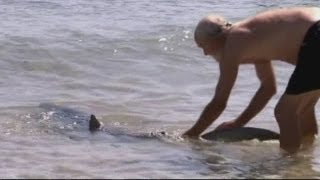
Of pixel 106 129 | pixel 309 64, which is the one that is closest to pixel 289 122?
pixel 309 64

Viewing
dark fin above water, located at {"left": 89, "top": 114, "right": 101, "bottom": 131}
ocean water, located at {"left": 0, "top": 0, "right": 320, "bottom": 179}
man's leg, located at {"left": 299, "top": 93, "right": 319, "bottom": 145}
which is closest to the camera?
ocean water, located at {"left": 0, "top": 0, "right": 320, "bottom": 179}

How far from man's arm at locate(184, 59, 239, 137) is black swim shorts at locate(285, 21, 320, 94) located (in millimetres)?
388

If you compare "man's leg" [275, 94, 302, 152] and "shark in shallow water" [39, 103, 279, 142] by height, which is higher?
"man's leg" [275, 94, 302, 152]

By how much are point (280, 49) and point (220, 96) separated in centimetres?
49

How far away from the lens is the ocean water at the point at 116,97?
457 centimetres

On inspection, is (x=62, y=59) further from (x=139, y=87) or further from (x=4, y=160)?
(x=4, y=160)

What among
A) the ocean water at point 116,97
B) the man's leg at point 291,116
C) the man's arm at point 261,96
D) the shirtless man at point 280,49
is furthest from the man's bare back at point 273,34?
the ocean water at point 116,97

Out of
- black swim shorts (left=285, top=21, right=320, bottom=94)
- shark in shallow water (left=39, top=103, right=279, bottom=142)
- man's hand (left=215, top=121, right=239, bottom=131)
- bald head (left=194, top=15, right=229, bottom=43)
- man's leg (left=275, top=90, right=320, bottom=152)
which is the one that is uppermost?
bald head (left=194, top=15, right=229, bottom=43)

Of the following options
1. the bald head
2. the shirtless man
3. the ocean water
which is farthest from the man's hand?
the bald head

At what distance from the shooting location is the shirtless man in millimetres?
4699

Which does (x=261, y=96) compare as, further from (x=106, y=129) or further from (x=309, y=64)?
(x=106, y=129)

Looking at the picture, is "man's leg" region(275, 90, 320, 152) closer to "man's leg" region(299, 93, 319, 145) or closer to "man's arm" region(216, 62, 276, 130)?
"man's leg" region(299, 93, 319, 145)

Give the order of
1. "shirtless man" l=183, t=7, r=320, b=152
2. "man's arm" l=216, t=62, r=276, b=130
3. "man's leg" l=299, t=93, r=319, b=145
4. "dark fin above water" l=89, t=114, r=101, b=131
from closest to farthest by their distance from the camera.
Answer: "shirtless man" l=183, t=7, r=320, b=152 < "man's leg" l=299, t=93, r=319, b=145 < "man's arm" l=216, t=62, r=276, b=130 < "dark fin above water" l=89, t=114, r=101, b=131

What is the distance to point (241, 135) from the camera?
5.31 meters
